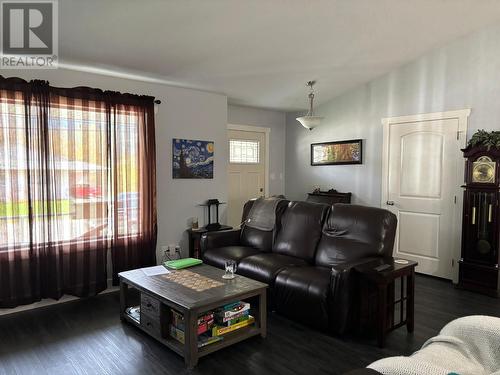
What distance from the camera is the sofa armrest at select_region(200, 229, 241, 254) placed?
403 cm

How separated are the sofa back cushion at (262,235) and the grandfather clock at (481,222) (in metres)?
2.06

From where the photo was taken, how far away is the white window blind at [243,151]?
19.1 feet

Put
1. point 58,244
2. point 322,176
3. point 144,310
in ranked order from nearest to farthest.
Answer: point 144,310, point 58,244, point 322,176

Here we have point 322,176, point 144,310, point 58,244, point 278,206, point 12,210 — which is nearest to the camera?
point 144,310

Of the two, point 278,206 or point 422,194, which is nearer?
point 278,206

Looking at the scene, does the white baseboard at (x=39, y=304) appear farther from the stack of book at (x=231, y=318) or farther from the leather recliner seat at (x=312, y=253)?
the stack of book at (x=231, y=318)

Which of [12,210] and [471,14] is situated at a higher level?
[471,14]

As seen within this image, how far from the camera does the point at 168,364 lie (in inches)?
96.9

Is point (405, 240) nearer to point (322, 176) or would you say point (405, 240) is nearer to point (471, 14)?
point (322, 176)

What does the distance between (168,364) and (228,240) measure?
1.88 m

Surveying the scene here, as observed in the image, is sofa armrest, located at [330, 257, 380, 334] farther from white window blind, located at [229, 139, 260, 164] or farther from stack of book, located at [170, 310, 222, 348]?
white window blind, located at [229, 139, 260, 164]

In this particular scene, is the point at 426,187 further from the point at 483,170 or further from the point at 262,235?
the point at 262,235

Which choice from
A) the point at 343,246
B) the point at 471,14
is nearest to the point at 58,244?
the point at 343,246

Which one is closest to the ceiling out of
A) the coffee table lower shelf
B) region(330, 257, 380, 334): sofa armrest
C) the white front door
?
the white front door
